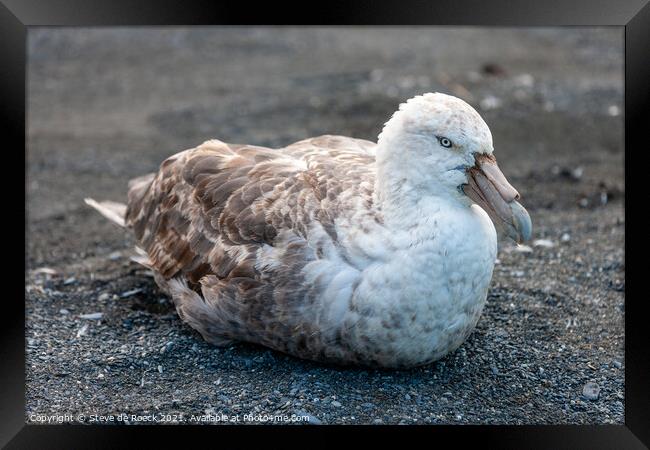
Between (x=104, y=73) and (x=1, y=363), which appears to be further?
(x=104, y=73)

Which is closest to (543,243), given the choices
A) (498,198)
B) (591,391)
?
(591,391)

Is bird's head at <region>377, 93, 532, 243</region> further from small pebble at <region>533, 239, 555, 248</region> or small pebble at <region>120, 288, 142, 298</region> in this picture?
small pebble at <region>120, 288, 142, 298</region>

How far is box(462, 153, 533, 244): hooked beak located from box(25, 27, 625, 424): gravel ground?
1.02 metres

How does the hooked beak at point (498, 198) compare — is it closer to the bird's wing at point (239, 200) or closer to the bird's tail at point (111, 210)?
the bird's wing at point (239, 200)

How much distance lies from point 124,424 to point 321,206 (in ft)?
5.29

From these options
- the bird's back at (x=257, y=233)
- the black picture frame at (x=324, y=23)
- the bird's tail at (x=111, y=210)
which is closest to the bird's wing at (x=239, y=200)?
the bird's back at (x=257, y=233)

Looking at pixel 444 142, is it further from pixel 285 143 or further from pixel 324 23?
pixel 285 143

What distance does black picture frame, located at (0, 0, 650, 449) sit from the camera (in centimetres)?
436

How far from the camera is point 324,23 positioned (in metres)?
4.48

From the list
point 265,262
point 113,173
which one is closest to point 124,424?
point 265,262

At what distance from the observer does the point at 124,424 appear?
15.3 ft

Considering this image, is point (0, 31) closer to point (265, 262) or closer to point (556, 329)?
point (265, 262)

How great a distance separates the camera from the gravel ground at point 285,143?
4988mm

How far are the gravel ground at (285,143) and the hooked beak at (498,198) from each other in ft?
3.35
